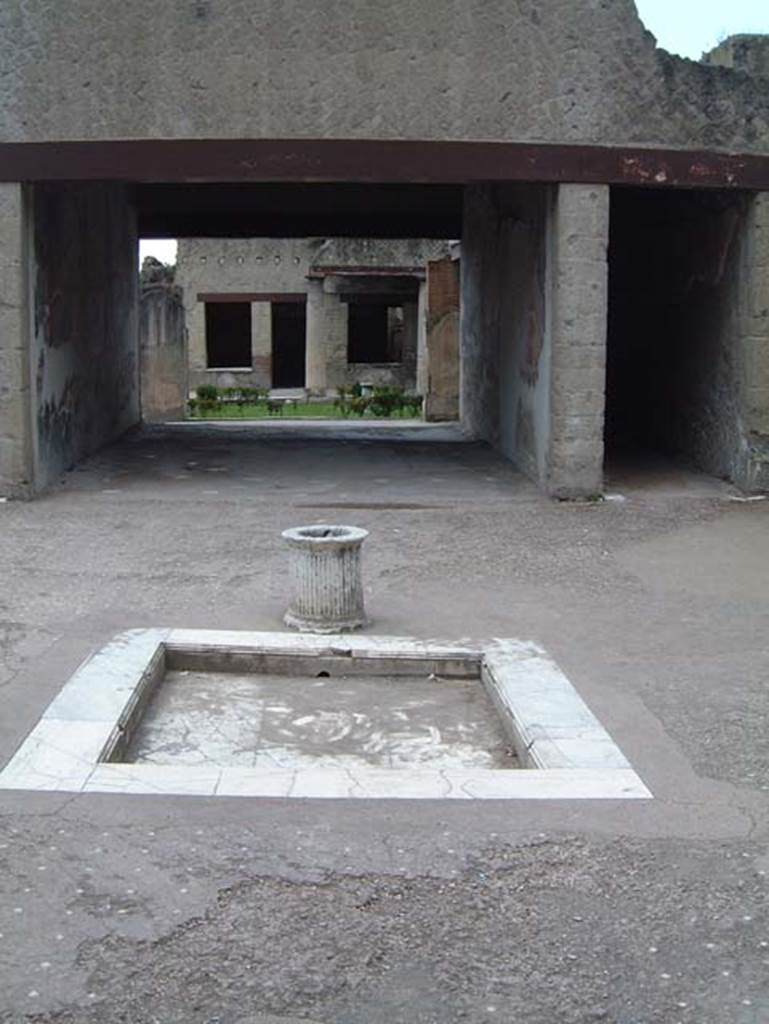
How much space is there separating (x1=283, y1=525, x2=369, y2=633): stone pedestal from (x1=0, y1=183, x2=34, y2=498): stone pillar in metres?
4.31

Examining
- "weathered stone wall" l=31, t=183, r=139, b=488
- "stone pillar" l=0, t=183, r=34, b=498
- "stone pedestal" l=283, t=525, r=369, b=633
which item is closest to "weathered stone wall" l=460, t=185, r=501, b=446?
"weathered stone wall" l=31, t=183, r=139, b=488

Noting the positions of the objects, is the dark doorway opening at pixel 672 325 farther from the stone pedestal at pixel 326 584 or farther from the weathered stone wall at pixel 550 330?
the stone pedestal at pixel 326 584

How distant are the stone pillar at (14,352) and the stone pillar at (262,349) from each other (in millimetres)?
23931

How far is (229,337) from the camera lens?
120ft

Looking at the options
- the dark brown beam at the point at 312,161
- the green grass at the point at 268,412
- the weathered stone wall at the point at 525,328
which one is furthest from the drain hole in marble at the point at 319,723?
the green grass at the point at 268,412

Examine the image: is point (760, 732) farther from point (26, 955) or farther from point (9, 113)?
point (9, 113)

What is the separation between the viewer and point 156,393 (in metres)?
20.6

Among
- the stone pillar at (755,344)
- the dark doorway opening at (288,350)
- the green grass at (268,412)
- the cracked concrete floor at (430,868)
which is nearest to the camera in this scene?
the cracked concrete floor at (430,868)

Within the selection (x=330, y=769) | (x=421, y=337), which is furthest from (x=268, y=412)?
(x=330, y=769)

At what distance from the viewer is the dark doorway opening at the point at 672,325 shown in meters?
11.0

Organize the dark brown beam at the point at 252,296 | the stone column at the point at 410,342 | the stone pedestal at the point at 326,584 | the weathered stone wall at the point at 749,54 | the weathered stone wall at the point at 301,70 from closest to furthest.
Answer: the stone pedestal at the point at 326,584, the weathered stone wall at the point at 301,70, the weathered stone wall at the point at 749,54, the dark brown beam at the point at 252,296, the stone column at the point at 410,342

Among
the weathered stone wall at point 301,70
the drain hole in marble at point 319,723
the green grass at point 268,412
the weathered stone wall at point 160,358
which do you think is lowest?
the drain hole in marble at point 319,723

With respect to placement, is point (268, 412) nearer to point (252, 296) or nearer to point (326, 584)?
point (252, 296)

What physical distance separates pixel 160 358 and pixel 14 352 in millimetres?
10939
